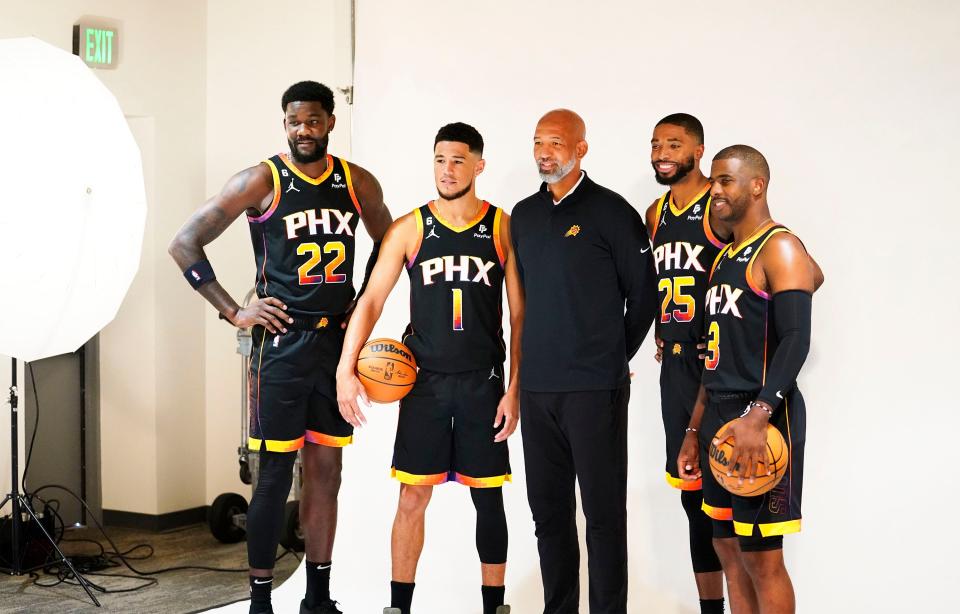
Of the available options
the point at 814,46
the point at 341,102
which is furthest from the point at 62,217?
the point at 814,46

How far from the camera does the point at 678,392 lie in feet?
11.3

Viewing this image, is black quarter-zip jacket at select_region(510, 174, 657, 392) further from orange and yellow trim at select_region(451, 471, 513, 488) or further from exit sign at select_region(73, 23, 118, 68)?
exit sign at select_region(73, 23, 118, 68)

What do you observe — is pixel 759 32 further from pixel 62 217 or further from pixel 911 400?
pixel 62 217

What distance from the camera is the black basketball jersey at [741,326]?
2957mm

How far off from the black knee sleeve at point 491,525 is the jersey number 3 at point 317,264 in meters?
0.93

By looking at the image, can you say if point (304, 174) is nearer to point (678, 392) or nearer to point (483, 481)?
point (483, 481)

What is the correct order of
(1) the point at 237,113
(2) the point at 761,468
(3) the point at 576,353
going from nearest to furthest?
(2) the point at 761,468 < (3) the point at 576,353 < (1) the point at 237,113

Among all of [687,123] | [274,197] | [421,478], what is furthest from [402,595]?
[687,123]

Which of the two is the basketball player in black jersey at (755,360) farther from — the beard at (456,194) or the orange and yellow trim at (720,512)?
the beard at (456,194)

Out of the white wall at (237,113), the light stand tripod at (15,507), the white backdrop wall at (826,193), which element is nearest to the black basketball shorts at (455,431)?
the white backdrop wall at (826,193)

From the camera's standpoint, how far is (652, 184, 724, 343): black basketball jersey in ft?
11.1

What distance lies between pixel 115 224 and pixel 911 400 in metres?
3.31

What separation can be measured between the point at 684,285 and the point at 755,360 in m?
0.52

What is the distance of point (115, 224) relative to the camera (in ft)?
14.6
